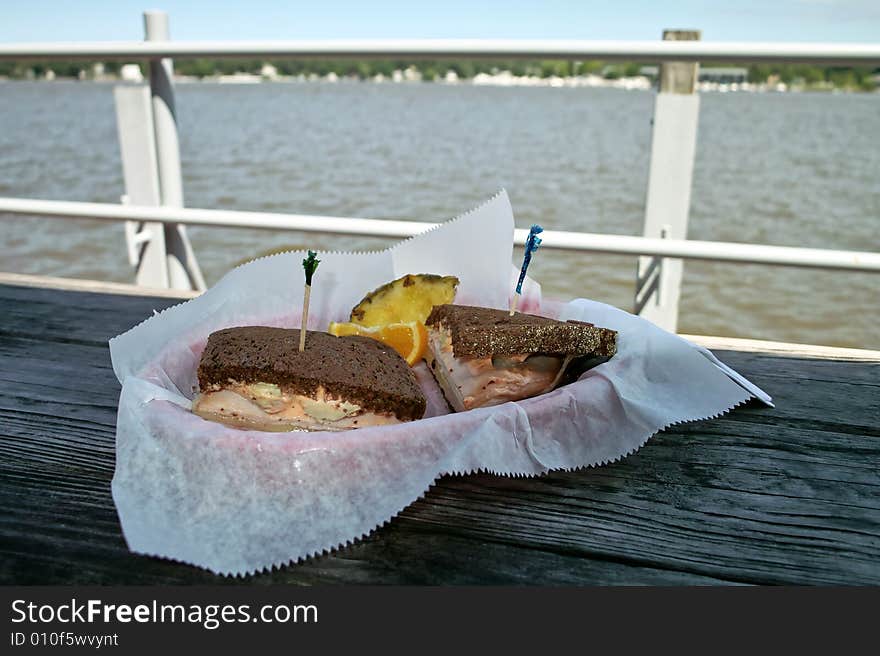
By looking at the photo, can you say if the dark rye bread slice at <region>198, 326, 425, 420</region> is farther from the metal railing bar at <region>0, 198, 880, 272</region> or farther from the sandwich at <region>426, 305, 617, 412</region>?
the metal railing bar at <region>0, 198, 880, 272</region>

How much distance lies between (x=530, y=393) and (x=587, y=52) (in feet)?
5.22

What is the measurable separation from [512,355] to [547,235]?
1181 millimetres

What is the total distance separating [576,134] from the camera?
54.1 ft

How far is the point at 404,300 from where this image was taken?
1.18 metres

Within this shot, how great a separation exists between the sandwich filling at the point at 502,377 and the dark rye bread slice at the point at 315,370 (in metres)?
0.08

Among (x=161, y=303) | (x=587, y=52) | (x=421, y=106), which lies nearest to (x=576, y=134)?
(x=421, y=106)

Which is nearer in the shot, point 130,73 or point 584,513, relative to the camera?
point 584,513

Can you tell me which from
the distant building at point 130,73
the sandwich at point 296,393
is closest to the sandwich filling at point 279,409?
the sandwich at point 296,393

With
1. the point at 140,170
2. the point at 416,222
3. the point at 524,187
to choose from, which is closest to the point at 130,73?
the point at 140,170

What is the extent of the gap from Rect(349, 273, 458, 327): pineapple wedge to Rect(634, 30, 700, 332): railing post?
146 centimetres

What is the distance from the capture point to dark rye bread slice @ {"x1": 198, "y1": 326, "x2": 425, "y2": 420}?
0.89 m

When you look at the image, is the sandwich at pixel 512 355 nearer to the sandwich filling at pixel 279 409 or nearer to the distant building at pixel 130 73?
the sandwich filling at pixel 279 409

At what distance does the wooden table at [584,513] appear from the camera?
2.32 ft

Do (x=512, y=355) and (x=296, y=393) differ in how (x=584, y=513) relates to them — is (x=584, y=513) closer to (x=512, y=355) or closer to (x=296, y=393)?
(x=512, y=355)
